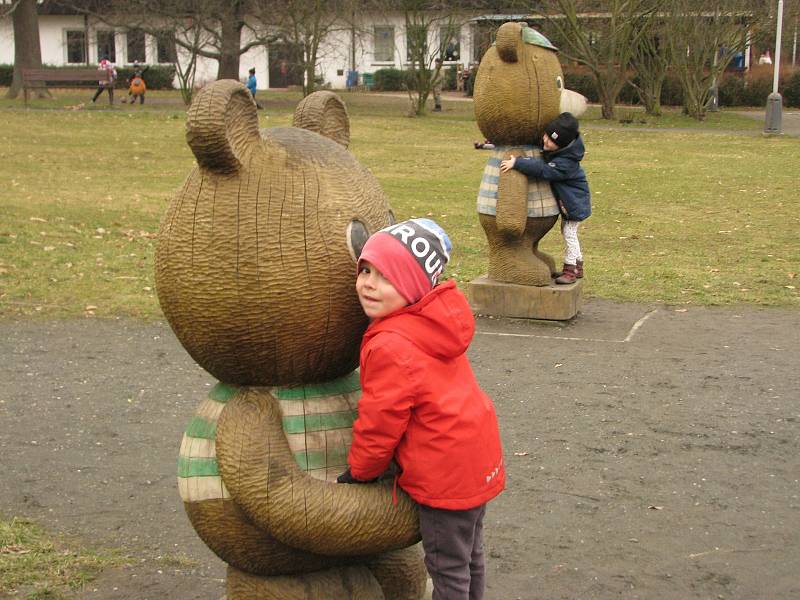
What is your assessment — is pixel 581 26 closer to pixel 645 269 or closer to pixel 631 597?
pixel 645 269

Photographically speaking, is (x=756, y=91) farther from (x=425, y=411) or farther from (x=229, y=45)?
(x=425, y=411)

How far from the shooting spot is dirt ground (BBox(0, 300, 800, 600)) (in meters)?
4.12

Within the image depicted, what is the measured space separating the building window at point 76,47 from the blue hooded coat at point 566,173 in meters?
43.1

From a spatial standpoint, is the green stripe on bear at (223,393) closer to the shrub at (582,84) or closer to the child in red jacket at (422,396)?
the child in red jacket at (422,396)

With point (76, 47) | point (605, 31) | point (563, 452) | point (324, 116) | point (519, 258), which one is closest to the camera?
point (324, 116)

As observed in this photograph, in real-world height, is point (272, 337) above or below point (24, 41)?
below

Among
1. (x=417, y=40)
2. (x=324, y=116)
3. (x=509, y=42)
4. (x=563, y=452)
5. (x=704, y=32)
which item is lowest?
(x=563, y=452)

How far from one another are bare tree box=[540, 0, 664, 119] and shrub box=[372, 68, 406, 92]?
48.3 feet

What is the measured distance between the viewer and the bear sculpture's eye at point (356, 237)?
115 inches

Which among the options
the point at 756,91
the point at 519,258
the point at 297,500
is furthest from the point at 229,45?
the point at 297,500

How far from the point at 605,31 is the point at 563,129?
2255cm

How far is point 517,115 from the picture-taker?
7434 mm

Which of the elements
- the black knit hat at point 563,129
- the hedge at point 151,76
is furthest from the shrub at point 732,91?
the black knit hat at point 563,129

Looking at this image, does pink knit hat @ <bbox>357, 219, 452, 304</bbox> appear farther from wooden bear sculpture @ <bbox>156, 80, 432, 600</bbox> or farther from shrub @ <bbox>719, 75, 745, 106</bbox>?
shrub @ <bbox>719, 75, 745, 106</bbox>
